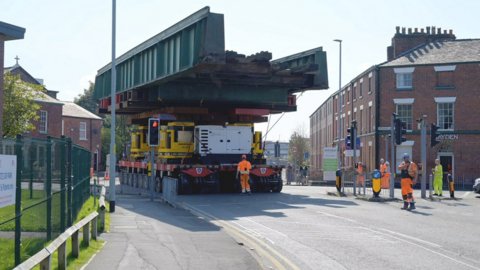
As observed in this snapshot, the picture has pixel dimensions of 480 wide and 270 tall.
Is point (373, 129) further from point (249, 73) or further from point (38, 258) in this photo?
point (38, 258)

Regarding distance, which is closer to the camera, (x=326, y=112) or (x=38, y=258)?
(x=38, y=258)

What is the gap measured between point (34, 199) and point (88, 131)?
5754cm

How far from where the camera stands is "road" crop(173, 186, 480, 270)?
9766 mm

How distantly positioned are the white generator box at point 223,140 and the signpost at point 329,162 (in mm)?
12558

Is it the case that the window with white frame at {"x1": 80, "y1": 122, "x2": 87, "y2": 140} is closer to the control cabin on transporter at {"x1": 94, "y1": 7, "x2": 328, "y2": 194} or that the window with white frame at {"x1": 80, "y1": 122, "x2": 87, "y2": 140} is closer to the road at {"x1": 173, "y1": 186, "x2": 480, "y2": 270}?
the control cabin on transporter at {"x1": 94, "y1": 7, "x2": 328, "y2": 194}

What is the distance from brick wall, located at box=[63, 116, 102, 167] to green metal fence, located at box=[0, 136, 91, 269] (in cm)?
5266

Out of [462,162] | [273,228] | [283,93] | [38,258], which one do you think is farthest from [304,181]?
[38,258]

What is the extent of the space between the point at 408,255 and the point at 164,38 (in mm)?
15293

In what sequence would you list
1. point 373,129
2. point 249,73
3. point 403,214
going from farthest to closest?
1. point 373,129
2. point 249,73
3. point 403,214

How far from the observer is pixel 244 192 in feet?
82.5

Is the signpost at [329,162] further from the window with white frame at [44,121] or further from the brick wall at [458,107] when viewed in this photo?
the window with white frame at [44,121]

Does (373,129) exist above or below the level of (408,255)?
above

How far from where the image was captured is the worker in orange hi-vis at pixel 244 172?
24.4 m

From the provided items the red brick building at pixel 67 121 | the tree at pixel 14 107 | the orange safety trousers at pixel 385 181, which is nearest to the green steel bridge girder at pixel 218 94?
the orange safety trousers at pixel 385 181
